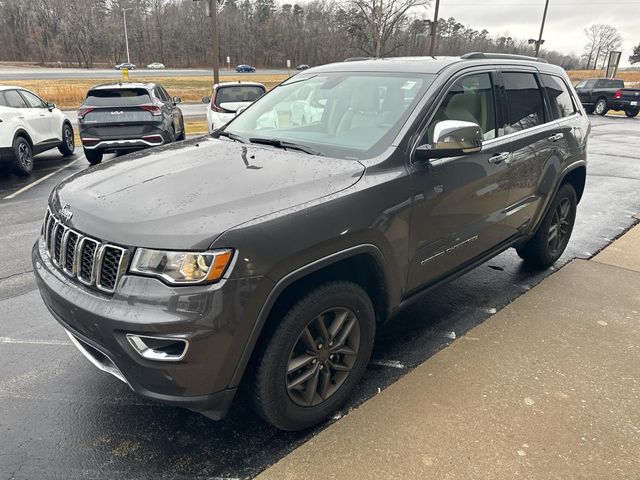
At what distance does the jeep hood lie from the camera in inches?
80.0

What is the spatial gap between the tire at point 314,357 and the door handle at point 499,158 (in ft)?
4.85

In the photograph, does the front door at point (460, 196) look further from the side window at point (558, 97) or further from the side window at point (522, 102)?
the side window at point (558, 97)

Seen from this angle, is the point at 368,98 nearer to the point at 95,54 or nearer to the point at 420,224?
the point at 420,224

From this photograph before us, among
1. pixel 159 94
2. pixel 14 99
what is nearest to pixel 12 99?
pixel 14 99

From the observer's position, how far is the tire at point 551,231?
4.46 metres

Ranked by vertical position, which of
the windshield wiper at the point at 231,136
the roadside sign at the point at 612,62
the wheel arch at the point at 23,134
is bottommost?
the wheel arch at the point at 23,134

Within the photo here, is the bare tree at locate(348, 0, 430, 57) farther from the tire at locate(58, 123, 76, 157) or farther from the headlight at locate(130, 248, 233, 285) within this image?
the headlight at locate(130, 248, 233, 285)

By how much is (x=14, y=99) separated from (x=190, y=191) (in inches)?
350

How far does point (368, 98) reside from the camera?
3211 millimetres

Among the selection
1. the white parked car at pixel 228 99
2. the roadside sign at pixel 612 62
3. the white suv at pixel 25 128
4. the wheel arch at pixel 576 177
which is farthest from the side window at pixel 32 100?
the roadside sign at pixel 612 62

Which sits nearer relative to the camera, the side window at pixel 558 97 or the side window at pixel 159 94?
the side window at pixel 558 97

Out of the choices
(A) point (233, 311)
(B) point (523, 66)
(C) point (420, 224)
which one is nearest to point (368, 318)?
(C) point (420, 224)

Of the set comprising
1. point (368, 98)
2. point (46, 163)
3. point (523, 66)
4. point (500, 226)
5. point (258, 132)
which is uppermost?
point (523, 66)

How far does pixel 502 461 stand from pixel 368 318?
94 cm
